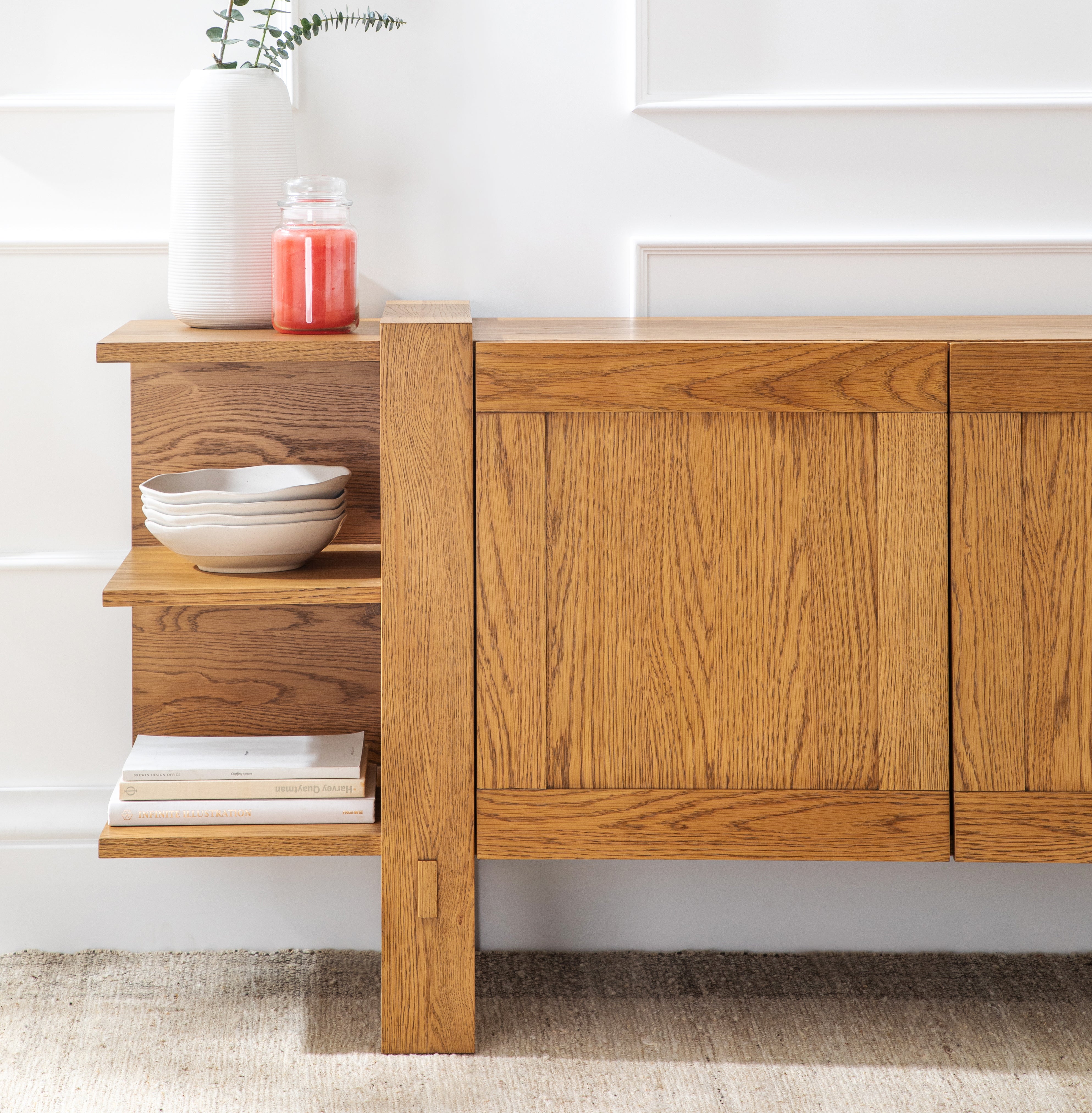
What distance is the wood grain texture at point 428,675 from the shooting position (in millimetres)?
1465

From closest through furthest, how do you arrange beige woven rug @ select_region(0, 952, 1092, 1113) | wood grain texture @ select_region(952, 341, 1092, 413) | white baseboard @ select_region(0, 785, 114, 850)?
wood grain texture @ select_region(952, 341, 1092, 413) < beige woven rug @ select_region(0, 952, 1092, 1113) < white baseboard @ select_region(0, 785, 114, 850)

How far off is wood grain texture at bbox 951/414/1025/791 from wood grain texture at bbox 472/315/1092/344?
0.14 meters

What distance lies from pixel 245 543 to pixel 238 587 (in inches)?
2.3

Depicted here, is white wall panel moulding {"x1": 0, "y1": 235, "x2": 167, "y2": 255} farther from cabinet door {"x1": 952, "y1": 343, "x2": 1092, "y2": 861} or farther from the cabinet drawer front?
cabinet door {"x1": 952, "y1": 343, "x2": 1092, "y2": 861}

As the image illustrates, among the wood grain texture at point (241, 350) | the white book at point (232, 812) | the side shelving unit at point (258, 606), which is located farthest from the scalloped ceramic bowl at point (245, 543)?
the white book at point (232, 812)

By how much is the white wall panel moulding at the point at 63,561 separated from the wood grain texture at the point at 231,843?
0.47 metres

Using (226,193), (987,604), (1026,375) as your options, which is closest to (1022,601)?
(987,604)

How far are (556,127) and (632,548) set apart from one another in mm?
723

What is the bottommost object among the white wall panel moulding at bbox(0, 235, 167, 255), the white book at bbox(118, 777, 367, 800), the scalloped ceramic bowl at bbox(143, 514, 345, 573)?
the white book at bbox(118, 777, 367, 800)

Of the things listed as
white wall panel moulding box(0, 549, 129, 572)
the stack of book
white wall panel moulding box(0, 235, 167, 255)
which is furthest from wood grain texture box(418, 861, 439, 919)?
white wall panel moulding box(0, 235, 167, 255)

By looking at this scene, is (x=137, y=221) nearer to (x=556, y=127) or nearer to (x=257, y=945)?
A: (x=556, y=127)

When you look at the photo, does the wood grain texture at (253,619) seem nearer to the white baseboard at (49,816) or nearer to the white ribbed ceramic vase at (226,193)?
the white baseboard at (49,816)

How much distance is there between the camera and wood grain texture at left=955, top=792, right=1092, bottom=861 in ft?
4.86

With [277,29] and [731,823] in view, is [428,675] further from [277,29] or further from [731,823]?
[277,29]
